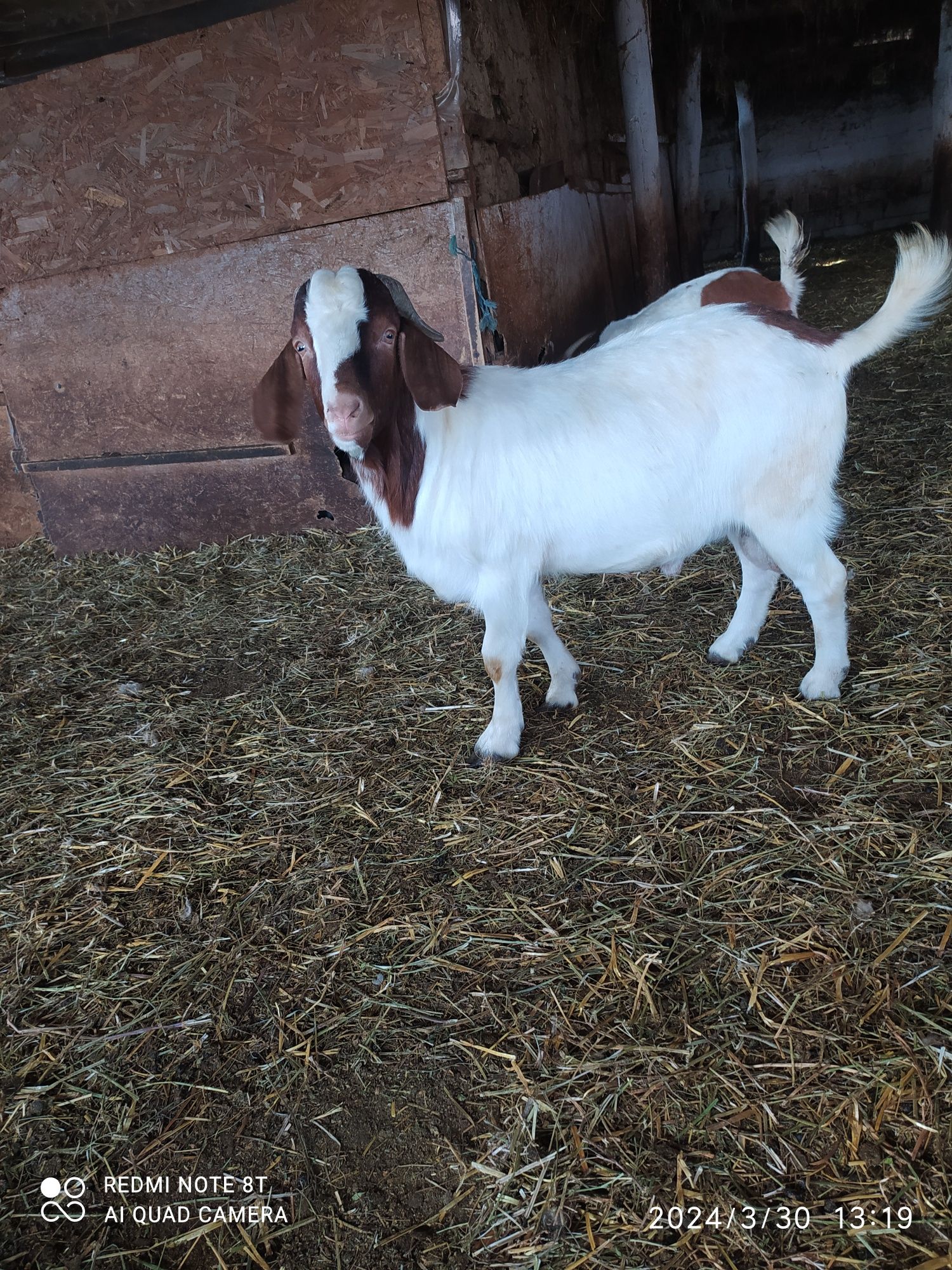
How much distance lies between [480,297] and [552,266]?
143cm

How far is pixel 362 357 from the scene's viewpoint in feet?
7.31

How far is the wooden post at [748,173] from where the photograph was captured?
1203 cm

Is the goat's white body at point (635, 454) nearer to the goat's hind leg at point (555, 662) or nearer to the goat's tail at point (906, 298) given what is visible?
the goat's tail at point (906, 298)

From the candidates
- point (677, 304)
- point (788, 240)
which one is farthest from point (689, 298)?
point (788, 240)

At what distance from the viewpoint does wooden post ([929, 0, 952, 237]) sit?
7.83 meters

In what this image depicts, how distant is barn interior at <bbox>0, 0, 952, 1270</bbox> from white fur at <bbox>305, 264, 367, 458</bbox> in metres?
1.29

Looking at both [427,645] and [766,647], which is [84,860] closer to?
[427,645]

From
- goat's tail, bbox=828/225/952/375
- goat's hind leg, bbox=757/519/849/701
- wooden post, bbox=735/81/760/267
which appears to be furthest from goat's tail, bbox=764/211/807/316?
wooden post, bbox=735/81/760/267

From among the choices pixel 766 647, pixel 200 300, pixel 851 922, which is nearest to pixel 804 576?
pixel 766 647

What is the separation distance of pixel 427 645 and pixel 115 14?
3.78 meters

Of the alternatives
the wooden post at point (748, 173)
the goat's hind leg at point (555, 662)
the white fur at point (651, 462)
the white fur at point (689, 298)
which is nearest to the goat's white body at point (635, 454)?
the white fur at point (651, 462)

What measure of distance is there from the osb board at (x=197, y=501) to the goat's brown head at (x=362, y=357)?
2.21 meters

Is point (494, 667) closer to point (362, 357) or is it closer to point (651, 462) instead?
point (651, 462)
